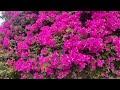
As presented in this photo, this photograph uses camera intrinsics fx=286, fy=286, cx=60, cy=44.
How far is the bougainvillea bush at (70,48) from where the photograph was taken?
12.9 feet

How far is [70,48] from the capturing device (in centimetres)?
399

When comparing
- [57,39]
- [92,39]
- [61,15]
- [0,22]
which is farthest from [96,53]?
[0,22]

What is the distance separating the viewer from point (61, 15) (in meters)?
4.50

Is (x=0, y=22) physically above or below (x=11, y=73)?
above

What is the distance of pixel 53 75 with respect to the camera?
4039mm

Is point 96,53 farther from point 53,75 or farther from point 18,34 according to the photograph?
point 18,34

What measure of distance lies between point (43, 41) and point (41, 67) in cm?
43

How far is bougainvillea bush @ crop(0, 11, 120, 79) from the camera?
393 cm

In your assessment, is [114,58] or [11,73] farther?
[11,73]
